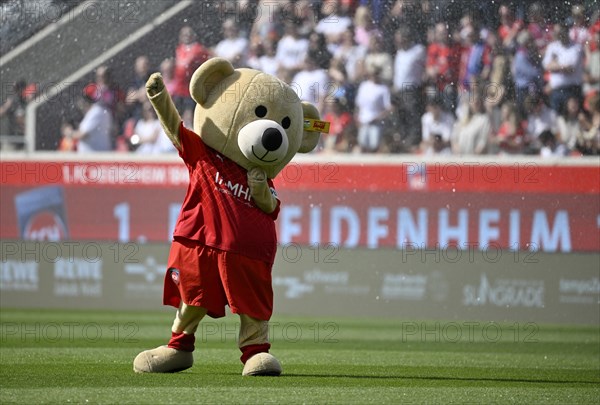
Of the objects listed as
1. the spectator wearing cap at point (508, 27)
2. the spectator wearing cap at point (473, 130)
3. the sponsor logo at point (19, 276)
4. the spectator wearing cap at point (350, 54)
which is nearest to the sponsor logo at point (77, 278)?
the sponsor logo at point (19, 276)

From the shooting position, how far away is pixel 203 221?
721cm

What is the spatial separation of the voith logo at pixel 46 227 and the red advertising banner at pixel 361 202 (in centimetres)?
1

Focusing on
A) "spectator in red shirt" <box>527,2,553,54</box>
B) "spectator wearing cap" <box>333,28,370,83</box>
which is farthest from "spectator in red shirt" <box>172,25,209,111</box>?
"spectator in red shirt" <box>527,2,553,54</box>

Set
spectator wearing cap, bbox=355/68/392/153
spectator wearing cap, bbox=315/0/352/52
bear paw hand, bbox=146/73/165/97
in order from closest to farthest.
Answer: bear paw hand, bbox=146/73/165/97, spectator wearing cap, bbox=355/68/392/153, spectator wearing cap, bbox=315/0/352/52

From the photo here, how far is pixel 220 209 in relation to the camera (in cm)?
720

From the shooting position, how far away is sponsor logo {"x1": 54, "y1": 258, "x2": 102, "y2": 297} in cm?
1393

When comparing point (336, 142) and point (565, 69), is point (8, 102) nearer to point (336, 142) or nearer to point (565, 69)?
point (336, 142)

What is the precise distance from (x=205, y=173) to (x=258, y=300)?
82 cm

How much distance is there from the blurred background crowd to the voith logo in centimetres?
91

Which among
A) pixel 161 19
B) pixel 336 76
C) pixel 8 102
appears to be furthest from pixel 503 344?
pixel 8 102

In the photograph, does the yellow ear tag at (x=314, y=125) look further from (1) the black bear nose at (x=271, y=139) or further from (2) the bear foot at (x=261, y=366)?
(2) the bear foot at (x=261, y=366)

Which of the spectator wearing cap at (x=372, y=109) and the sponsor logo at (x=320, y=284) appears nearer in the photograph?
the sponsor logo at (x=320, y=284)

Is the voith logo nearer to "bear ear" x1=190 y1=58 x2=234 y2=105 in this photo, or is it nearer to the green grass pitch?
the green grass pitch

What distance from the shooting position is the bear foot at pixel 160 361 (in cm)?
718
